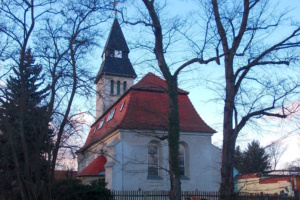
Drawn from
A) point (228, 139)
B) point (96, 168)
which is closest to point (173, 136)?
point (228, 139)

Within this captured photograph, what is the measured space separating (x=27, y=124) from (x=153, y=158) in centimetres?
1165

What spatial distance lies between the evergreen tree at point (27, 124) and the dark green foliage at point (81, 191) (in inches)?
91.6

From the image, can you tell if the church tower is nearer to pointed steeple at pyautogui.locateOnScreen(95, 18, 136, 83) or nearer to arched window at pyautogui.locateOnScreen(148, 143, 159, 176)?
pointed steeple at pyautogui.locateOnScreen(95, 18, 136, 83)

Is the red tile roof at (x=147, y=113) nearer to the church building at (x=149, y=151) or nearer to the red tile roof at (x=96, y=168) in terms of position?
the church building at (x=149, y=151)

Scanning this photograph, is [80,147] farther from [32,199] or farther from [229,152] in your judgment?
[229,152]

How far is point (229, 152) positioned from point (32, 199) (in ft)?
23.9

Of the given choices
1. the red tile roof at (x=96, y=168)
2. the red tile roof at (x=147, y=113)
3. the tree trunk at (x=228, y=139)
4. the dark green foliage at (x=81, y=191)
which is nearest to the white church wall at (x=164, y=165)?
the red tile roof at (x=147, y=113)

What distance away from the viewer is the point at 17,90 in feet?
46.5

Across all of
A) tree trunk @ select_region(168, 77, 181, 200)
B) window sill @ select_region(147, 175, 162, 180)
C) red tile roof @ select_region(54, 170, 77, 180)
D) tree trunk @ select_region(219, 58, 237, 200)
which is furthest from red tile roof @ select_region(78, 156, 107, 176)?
tree trunk @ select_region(219, 58, 237, 200)

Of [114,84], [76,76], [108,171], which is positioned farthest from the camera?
[114,84]

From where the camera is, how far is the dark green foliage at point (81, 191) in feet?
53.4

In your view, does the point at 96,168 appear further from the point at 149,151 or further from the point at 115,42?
the point at 115,42

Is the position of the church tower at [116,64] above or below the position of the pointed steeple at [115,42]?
below

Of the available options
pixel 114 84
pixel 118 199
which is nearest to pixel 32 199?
pixel 118 199
